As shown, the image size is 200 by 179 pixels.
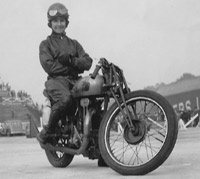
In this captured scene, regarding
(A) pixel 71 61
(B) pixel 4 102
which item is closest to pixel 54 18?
(A) pixel 71 61

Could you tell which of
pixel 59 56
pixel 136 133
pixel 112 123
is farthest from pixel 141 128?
pixel 59 56

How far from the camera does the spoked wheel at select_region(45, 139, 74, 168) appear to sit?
5.54 meters

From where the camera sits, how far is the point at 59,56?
5.22m

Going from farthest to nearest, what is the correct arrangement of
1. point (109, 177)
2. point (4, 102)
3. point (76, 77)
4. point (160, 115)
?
point (4, 102) → point (76, 77) → point (160, 115) → point (109, 177)

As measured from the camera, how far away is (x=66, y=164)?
5566 millimetres

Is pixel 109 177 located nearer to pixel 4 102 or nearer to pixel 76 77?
pixel 76 77

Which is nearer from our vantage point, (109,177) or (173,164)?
(109,177)


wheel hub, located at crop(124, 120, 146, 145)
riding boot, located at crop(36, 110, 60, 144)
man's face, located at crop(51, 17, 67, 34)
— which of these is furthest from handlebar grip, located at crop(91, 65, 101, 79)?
man's face, located at crop(51, 17, 67, 34)

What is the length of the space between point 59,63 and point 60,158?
3.13 feet

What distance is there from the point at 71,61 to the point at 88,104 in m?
0.47

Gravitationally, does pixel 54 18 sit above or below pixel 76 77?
above

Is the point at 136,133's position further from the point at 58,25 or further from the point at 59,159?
the point at 58,25

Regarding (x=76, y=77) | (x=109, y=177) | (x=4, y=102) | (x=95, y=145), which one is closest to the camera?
(x=109, y=177)

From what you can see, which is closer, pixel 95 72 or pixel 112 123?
pixel 112 123
